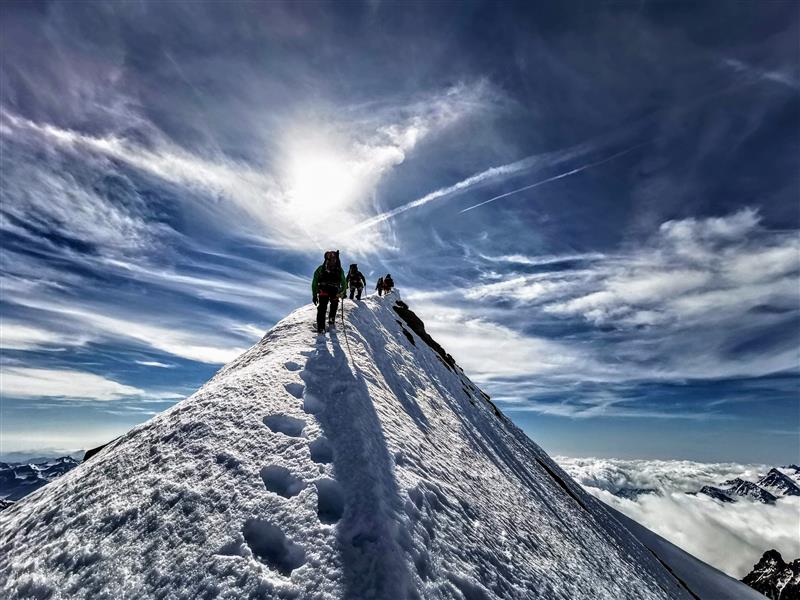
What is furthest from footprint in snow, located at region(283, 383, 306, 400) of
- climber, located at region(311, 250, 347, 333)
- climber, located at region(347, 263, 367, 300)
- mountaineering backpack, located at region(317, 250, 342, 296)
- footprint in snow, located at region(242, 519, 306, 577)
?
climber, located at region(347, 263, 367, 300)

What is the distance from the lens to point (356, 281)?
26.1m

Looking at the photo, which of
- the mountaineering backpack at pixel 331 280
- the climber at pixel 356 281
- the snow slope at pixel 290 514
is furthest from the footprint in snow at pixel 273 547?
the climber at pixel 356 281

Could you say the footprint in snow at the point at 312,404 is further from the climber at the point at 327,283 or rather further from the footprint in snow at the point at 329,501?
the climber at the point at 327,283

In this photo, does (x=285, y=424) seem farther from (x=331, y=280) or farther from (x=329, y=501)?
(x=331, y=280)

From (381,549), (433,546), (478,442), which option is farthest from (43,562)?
(478,442)

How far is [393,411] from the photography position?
1129cm

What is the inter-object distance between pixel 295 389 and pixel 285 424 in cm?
169

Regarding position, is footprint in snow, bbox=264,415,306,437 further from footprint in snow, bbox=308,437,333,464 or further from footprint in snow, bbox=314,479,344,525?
footprint in snow, bbox=314,479,344,525

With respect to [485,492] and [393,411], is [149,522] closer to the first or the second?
[393,411]

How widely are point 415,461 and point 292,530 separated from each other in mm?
3477

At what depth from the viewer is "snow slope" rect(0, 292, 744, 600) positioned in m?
5.65

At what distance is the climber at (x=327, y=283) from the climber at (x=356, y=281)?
29.7 ft

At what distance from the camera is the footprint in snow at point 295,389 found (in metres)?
10.3

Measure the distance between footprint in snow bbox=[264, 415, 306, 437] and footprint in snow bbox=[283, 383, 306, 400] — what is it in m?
1.17
